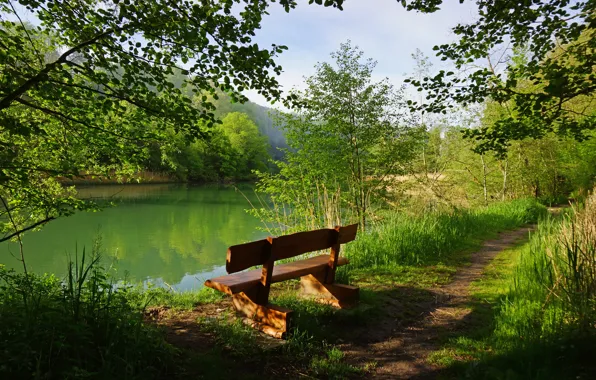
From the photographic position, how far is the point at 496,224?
9562 millimetres

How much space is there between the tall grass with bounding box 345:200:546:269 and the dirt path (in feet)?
3.44

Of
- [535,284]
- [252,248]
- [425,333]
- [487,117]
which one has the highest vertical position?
[487,117]

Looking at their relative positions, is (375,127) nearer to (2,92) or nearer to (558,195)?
(2,92)

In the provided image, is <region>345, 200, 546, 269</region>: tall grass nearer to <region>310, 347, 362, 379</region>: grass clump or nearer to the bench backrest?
the bench backrest

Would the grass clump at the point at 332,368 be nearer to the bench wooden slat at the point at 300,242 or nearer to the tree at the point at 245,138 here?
the bench wooden slat at the point at 300,242

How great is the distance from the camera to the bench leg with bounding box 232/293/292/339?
321 centimetres

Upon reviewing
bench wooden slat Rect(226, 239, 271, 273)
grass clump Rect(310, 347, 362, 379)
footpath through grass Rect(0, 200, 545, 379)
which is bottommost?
grass clump Rect(310, 347, 362, 379)

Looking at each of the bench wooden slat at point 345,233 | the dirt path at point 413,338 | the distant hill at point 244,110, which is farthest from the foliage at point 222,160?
the dirt path at point 413,338

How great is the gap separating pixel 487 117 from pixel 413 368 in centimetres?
1379

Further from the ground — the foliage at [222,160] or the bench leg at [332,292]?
the foliage at [222,160]

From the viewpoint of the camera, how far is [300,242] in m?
3.67

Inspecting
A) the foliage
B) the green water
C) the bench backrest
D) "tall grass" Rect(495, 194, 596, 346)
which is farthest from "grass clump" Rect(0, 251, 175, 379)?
the foliage

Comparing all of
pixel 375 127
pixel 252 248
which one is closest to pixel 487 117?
pixel 375 127

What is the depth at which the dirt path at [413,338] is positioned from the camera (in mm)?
2910
